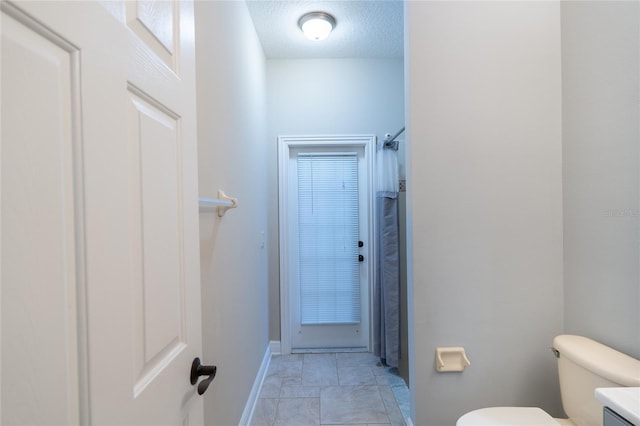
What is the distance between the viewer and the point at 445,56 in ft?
4.73

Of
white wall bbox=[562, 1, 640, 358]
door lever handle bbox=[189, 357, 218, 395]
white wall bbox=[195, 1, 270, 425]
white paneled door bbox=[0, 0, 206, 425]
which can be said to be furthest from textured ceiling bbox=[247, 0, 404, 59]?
door lever handle bbox=[189, 357, 218, 395]

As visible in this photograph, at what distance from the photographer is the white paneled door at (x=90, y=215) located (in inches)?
12.6

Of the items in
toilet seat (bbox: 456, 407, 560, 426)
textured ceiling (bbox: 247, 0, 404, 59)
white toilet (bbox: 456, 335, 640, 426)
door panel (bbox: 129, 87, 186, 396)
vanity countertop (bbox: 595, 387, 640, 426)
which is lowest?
toilet seat (bbox: 456, 407, 560, 426)

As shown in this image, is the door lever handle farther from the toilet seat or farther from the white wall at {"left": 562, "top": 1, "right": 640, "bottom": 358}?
the white wall at {"left": 562, "top": 1, "right": 640, "bottom": 358}

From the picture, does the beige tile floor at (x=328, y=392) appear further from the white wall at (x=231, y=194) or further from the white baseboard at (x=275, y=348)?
the white wall at (x=231, y=194)

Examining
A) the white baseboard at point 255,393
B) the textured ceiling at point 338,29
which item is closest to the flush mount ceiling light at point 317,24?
the textured ceiling at point 338,29

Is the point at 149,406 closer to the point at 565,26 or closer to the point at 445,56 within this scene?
A: the point at 445,56

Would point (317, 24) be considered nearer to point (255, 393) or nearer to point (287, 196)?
point (287, 196)

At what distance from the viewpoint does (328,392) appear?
6.79 feet

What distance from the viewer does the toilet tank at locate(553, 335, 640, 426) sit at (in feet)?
3.31

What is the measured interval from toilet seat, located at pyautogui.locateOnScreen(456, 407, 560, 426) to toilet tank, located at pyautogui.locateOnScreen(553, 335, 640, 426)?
0.36ft

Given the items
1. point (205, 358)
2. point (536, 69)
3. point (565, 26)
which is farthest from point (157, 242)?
point (565, 26)

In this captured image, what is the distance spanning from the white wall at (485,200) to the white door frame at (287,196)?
120 cm

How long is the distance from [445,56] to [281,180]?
1652 mm
